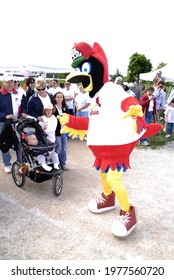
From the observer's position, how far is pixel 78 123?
310cm

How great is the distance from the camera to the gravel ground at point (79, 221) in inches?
106

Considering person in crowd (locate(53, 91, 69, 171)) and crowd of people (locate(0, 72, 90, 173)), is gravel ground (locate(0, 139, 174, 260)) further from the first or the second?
crowd of people (locate(0, 72, 90, 173))

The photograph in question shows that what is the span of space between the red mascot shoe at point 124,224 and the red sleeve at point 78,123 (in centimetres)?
110

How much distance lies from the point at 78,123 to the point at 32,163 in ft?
3.83

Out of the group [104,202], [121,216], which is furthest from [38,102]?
[121,216]

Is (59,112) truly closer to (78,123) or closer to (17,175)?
(17,175)

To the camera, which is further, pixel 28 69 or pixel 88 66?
pixel 28 69

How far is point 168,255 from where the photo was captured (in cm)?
267

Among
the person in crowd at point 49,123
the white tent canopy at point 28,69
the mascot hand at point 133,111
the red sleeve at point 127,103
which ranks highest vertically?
the white tent canopy at point 28,69

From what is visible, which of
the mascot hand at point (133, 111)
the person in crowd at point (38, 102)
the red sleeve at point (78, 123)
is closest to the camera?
the mascot hand at point (133, 111)

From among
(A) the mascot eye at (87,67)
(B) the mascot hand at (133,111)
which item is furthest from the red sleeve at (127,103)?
(A) the mascot eye at (87,67)

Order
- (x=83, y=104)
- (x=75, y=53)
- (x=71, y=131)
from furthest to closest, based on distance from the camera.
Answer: (x=83, y=104) < (x=71, y=131) < (x=75, y=53)

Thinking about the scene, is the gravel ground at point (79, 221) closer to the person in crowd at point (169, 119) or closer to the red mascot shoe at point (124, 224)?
the red mascot shoe at point (124, 224)

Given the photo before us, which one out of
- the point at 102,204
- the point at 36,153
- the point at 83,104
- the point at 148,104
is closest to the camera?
the point at 102,204
